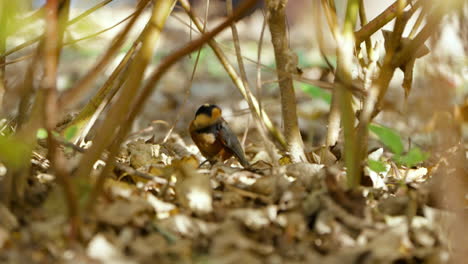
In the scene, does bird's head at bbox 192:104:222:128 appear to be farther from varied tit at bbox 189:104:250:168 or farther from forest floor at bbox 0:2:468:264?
forest floor at bbox 0:2:468:264

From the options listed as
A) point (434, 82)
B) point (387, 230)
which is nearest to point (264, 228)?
point (387, 230)

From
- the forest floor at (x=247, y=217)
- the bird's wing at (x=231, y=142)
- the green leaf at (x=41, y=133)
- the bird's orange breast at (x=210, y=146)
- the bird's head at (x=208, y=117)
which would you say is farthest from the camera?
the bird's head at (x=208, y=117)

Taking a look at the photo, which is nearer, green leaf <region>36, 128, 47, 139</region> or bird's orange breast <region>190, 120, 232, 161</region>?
green leaf <region>36, 128, 47, 139</region>

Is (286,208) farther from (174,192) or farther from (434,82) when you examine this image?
(434,82)

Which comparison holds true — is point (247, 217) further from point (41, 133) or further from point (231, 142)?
point (231, 142)

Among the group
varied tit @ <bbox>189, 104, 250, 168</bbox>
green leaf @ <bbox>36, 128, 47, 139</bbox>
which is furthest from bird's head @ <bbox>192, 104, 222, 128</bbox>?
green leaf @ <bbox>36, 128, 47, 139</bbox>

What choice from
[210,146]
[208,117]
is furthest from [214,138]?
[208,117]

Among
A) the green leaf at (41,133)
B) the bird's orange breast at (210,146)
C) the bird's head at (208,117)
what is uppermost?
the bird's head at (208,117)

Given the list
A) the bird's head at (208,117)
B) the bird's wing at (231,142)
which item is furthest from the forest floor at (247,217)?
the bird's head at (208,117)

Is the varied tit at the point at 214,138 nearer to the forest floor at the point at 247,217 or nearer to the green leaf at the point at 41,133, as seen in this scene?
the forest floor at the point at 247,217

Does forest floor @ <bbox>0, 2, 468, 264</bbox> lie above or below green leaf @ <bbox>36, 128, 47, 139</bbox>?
below
